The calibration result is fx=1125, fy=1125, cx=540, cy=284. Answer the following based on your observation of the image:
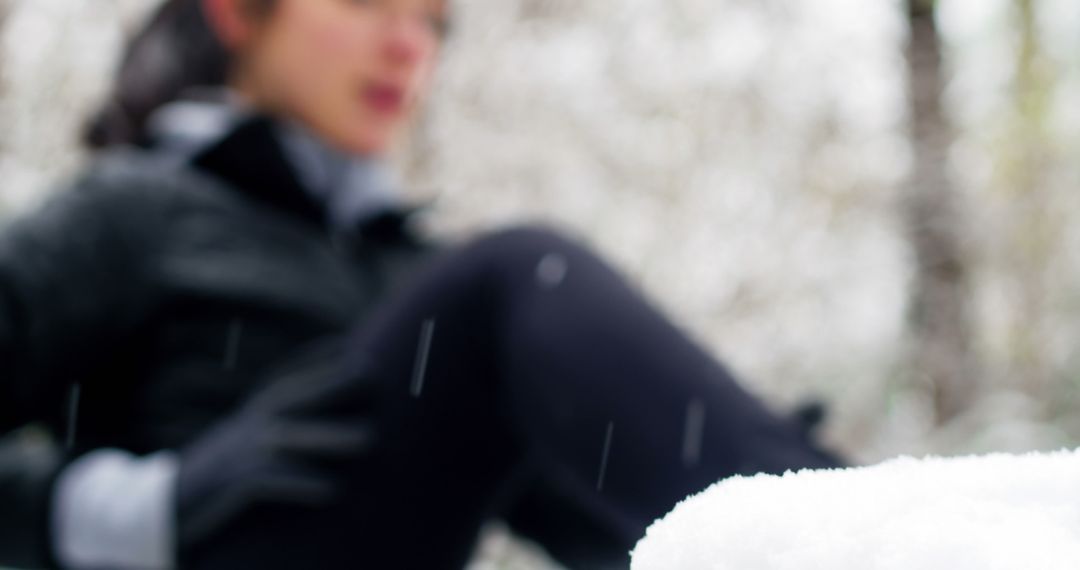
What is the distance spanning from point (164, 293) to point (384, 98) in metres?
0.37

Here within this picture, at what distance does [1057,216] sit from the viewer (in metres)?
3.59

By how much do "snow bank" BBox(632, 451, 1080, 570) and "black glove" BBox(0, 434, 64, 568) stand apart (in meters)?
0.84

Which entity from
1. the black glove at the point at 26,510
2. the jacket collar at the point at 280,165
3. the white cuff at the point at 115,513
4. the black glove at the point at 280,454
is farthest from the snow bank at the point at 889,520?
the jacket collar at the point at 280,165

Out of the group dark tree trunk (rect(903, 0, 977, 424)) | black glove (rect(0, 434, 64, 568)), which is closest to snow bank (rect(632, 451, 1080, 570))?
black glove (rect(0, 434, 64, 568))

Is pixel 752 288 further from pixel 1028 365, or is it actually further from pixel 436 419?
pixel 436 419

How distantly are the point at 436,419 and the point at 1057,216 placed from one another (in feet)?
10.5

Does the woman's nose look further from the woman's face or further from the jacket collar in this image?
the jacket collar

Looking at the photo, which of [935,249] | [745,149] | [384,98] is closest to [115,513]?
[384,98]

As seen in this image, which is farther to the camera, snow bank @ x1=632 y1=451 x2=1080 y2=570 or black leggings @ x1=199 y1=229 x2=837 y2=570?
black leggings @ x1=199 y1=229 x2=837 y2=570

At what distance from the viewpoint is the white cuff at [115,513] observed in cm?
92

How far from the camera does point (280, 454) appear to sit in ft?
2.76

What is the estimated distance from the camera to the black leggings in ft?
2.56

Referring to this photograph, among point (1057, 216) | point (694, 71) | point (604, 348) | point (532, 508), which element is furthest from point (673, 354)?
point (1057, 216)

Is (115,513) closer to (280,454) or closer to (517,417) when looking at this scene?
(280,454)
